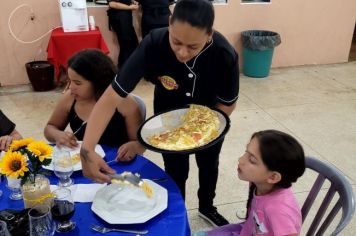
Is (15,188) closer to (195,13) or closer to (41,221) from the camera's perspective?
(41,221)

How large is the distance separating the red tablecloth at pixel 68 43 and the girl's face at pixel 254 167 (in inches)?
112

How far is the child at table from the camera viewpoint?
123 cm

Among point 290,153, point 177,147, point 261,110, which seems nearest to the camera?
point 290,153

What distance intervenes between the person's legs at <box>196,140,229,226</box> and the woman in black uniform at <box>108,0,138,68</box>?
2.63 m

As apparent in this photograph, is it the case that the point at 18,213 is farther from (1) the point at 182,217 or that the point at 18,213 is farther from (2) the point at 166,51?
(2) the point at 166,51

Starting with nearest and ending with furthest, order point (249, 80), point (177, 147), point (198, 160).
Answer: point (177, 147)
point (198, 160)
point (249, 80)

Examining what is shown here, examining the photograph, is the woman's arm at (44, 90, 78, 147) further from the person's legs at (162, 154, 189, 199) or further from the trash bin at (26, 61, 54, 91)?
the trash bin at (26, 61, 54, 91)

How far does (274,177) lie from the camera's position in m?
1.29

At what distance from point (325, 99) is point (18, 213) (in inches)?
150

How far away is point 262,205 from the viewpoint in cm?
129

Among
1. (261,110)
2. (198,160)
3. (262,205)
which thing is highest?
(262,205)

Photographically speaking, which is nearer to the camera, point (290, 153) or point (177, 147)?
point (290, 153)

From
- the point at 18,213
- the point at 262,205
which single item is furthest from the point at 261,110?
the point at 18,213

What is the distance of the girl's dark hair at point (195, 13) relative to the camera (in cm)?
119
